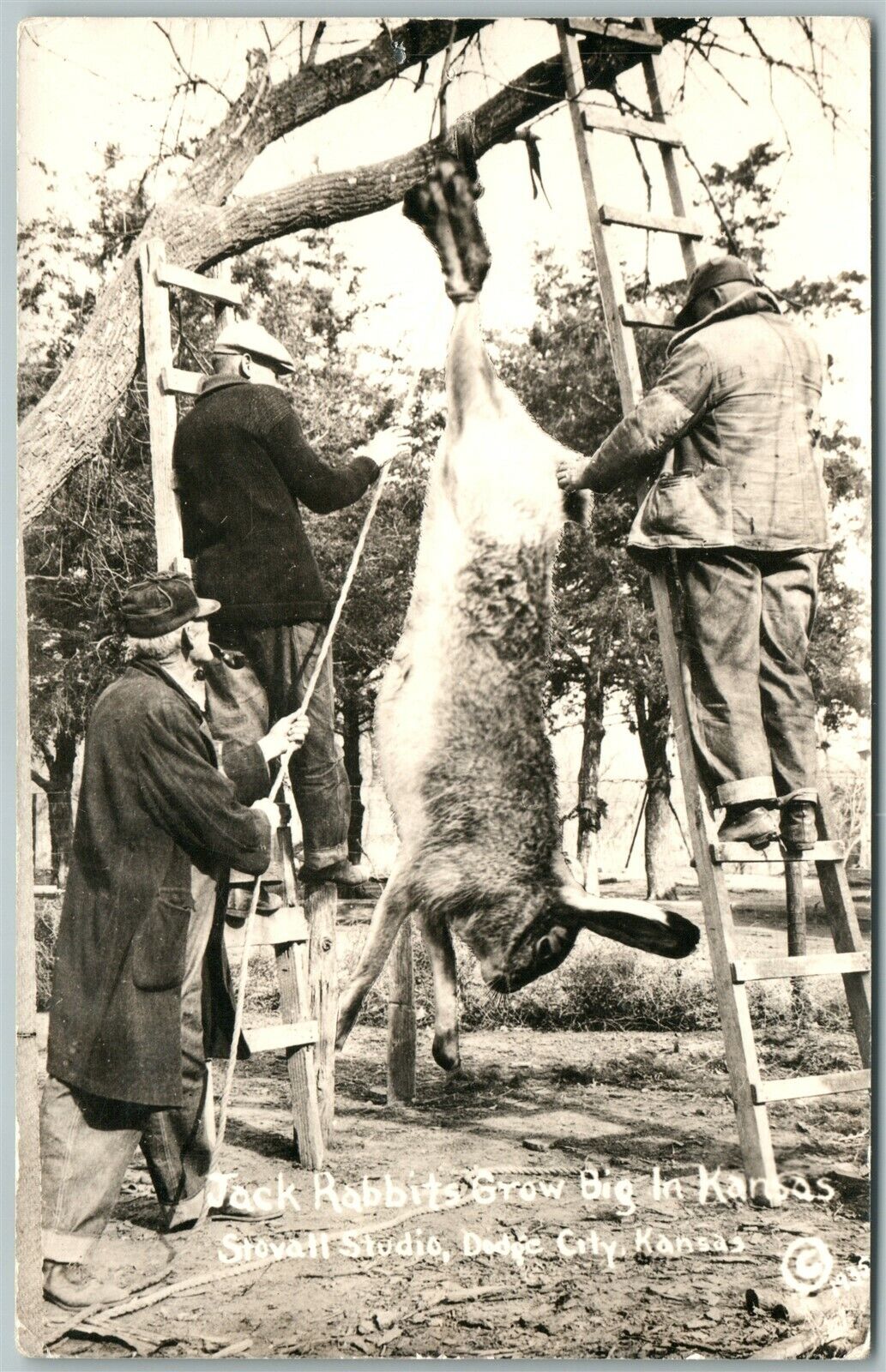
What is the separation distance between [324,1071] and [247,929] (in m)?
0.59

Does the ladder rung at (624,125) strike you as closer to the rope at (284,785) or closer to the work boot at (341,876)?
the rope at (284,785)

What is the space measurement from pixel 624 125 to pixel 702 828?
8.58 ft

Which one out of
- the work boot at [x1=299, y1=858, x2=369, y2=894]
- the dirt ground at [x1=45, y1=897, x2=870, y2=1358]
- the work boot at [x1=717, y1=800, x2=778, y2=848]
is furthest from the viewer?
the work boot at [x1=299, y1=858, x2=369, y2=894]

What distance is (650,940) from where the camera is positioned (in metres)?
4.57

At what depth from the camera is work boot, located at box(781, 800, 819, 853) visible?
4559 mm

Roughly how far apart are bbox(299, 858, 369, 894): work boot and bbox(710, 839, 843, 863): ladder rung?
1308mm

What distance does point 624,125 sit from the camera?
15.4 feet

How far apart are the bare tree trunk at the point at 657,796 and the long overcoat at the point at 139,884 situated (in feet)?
4.61

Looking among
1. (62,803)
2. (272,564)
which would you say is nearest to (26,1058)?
(62,803)

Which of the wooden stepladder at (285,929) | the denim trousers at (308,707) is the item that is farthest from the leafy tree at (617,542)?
the wooden stepladder at (285,929)

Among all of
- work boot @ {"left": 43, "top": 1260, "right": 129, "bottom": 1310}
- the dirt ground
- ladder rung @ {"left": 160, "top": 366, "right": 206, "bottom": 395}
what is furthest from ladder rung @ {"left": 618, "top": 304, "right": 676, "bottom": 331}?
work boot @ {"left": 43, "top": 1260, "right": 129, "bottom": 1310}

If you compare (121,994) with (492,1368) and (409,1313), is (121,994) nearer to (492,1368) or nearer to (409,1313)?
(409,1313)

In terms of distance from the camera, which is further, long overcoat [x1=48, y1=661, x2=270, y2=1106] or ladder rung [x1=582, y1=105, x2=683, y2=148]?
ladder rung [x1=582, y1=105, x2=683, y2=148]

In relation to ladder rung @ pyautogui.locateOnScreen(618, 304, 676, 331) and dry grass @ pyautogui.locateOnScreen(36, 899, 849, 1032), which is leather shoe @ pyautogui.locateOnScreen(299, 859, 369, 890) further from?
ladder rung @ pyautogui.locateOnScreen(618, 304, 676, 331)
